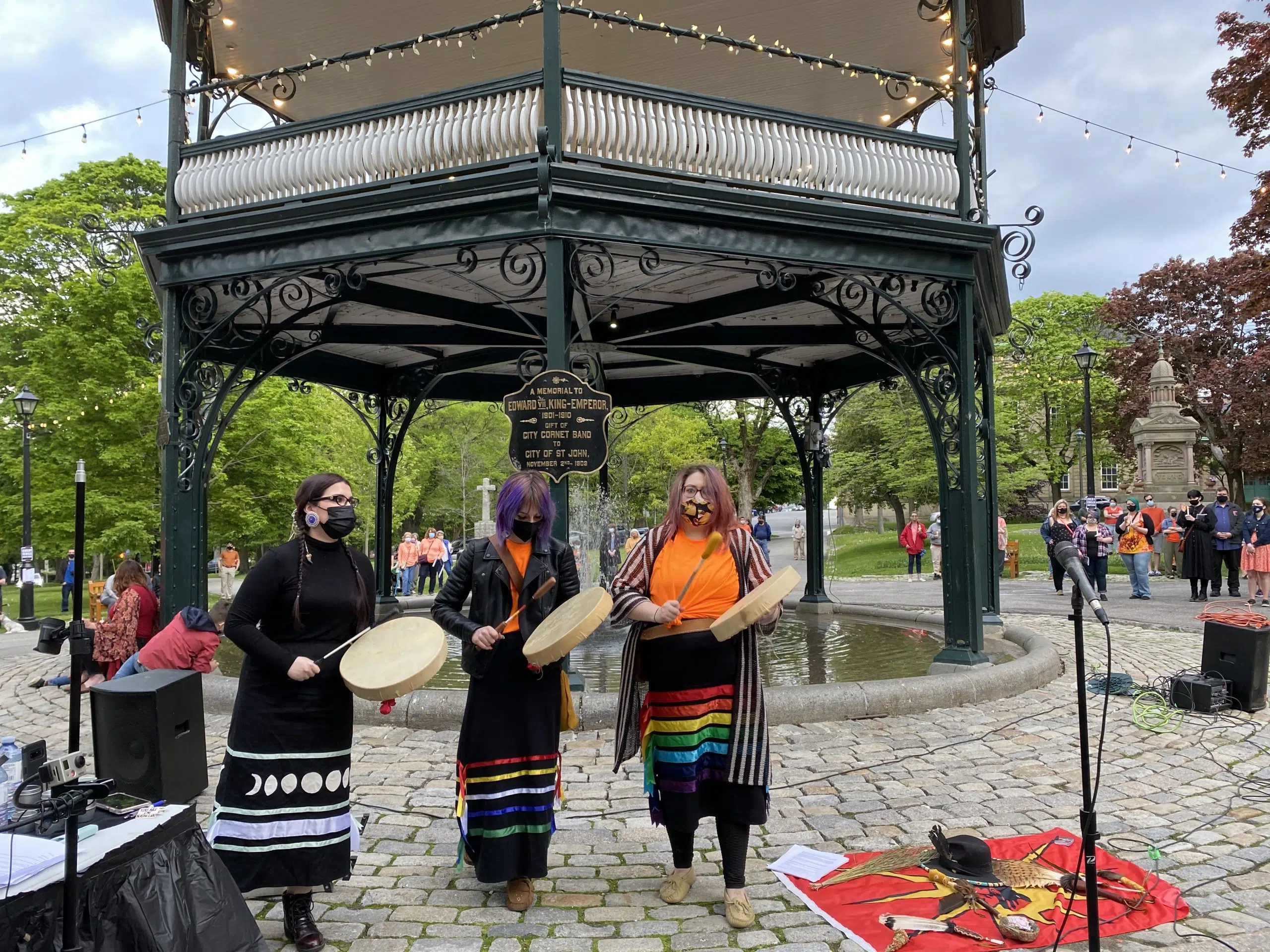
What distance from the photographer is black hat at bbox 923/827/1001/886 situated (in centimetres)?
369

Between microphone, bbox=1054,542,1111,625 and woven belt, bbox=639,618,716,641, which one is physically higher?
microphone, bbox=1054,542,1111,625

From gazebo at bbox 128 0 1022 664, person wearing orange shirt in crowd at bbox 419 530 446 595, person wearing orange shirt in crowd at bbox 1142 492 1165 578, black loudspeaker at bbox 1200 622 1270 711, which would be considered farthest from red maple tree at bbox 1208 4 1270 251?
person wearing orange shirt in crowd at bbox 419 530 446 595

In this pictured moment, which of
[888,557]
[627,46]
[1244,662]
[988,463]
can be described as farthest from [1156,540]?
[627,46]

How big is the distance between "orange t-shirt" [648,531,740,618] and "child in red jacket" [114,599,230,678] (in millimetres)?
3786

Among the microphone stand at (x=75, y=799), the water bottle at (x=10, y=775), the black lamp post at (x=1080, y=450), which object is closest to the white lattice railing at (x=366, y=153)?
the microphone stand at (x=75, y=799)

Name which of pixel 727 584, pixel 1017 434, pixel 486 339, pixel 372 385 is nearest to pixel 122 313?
pixel 372 385

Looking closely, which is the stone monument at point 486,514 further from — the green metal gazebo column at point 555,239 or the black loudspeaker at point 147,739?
the black loudspeaker at point 147,739

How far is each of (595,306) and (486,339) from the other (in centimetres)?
191

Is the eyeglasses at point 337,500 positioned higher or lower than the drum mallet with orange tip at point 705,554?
higher

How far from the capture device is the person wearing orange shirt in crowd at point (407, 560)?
72.6ft

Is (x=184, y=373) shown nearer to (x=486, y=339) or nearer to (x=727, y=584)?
(x=486, y=339)

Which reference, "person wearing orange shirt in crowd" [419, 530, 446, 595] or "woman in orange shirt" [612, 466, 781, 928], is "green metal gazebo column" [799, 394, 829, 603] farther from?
"person wearing orange shirt in crowd" [419, 530, 446, 595]

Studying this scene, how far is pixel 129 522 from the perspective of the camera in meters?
19.2

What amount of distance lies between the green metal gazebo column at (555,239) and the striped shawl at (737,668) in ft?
10.3
